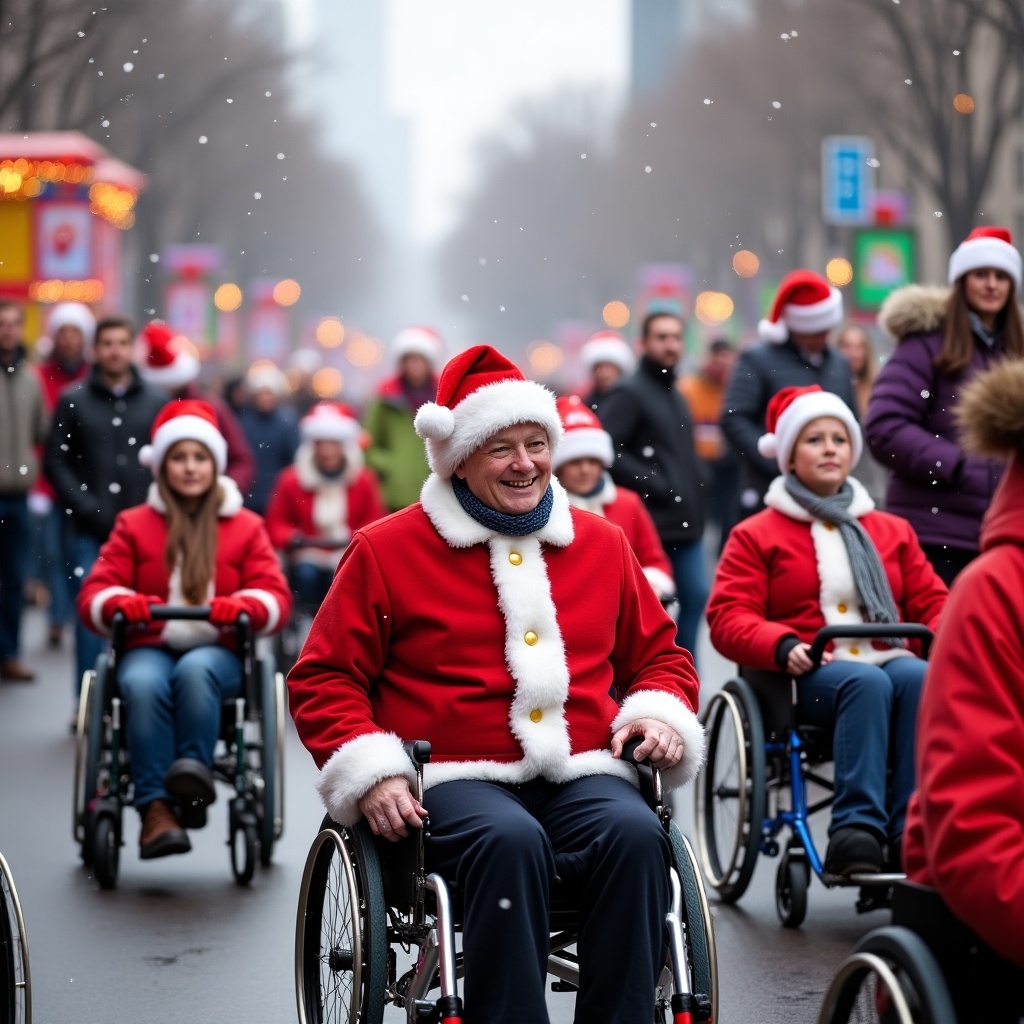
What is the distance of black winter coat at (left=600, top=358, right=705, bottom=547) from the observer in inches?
401

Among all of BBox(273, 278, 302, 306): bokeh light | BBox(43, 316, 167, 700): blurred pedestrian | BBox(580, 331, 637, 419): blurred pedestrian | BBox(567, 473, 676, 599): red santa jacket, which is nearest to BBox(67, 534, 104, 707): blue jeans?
BBox(43, 316, 167, 700): blurred pedestrian

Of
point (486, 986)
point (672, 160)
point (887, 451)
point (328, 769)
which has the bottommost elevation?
point (486, 986)

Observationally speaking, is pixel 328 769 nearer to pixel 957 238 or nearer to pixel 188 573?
pixel 188 573

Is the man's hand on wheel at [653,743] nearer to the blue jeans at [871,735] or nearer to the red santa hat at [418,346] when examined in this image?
the blue jeans at [871,735]

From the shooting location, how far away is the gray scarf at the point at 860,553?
6.75 m

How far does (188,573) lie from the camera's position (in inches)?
303

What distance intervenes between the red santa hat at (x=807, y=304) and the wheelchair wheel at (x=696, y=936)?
4.66m

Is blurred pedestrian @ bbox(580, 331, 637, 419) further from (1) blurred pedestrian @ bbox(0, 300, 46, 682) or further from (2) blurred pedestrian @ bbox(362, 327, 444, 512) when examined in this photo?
(1) blurred pedestrian @ bbox(0, 300, 46, 682)

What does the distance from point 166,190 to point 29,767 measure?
131 feet

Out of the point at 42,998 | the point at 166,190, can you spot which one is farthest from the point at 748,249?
the point at 42,998

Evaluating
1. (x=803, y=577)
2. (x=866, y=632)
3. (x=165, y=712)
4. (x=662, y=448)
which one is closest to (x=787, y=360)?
(x=662, y=448)

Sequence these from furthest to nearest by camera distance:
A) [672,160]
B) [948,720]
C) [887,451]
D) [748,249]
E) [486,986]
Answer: [672,160]
[748,249]
[887,451]
[486,986]
[948,720]

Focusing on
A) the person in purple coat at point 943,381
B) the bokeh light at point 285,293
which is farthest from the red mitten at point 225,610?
the bokeh light at point 285,293

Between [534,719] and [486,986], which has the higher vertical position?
[534,719]
